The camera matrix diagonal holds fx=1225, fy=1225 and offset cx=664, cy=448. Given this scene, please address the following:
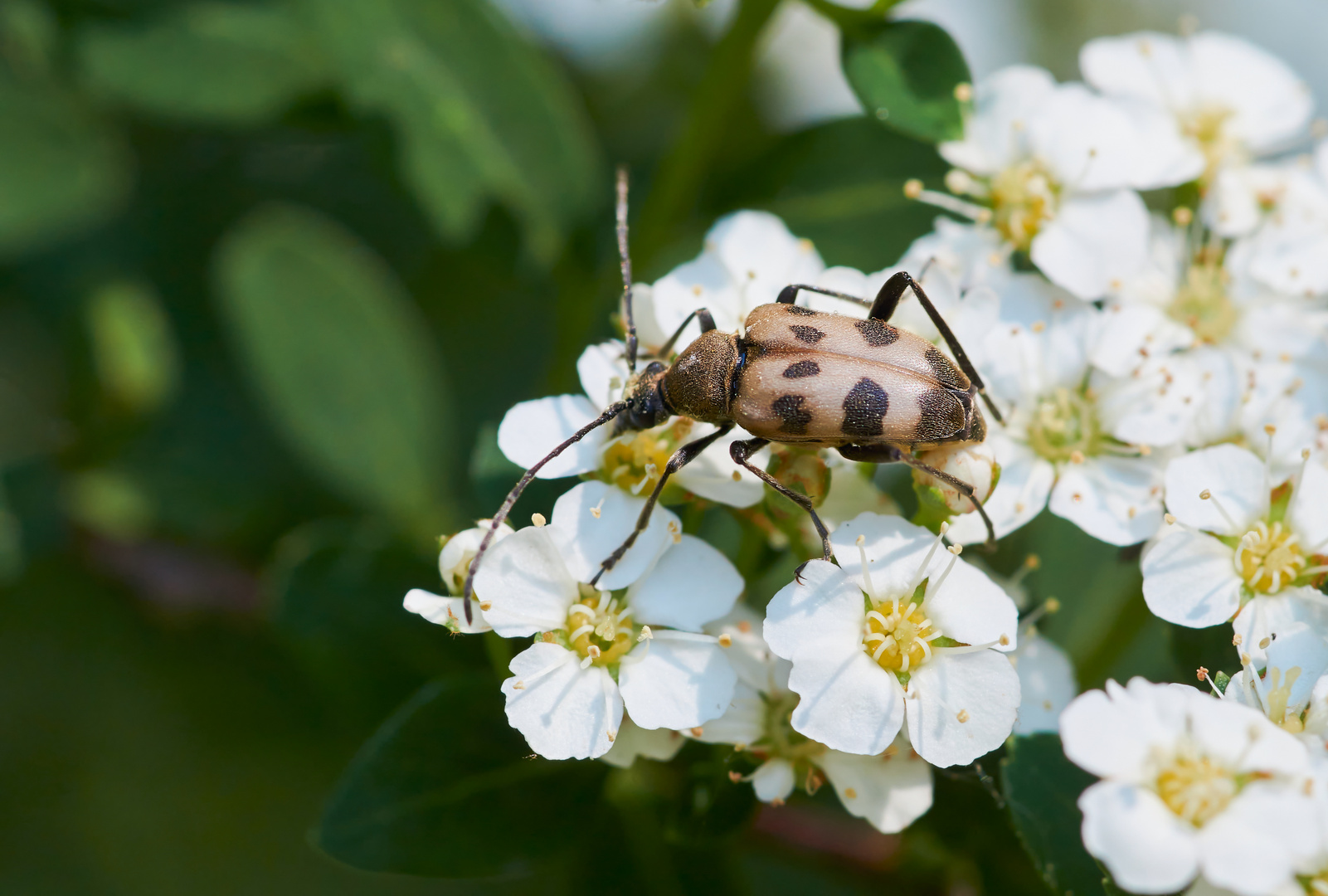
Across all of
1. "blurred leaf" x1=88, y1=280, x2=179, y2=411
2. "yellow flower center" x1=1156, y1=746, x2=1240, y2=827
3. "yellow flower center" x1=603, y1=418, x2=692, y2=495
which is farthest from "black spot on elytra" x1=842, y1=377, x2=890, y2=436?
"blurred leaf" x1=88, y1=280, x2=179, y2=411

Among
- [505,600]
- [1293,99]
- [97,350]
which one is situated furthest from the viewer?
[97,350]

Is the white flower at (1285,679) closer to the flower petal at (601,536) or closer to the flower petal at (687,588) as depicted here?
the flower petal at (687,588)

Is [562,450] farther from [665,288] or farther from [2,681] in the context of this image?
[2,681]

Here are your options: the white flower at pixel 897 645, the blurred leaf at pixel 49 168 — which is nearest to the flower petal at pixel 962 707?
the white flower at pixel 897 645

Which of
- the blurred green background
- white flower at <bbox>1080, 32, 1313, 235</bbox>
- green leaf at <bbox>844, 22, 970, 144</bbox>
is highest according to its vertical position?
green leaf at <bbox>844, 22, 970, 144</bbox>

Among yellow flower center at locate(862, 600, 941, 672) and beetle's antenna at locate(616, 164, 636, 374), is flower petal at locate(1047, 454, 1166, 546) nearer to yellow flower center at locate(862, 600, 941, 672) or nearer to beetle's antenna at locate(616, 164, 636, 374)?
yellow flower center at locate(862, 600, 941, 672)

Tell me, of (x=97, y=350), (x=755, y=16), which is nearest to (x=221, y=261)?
(x=97, y=350)

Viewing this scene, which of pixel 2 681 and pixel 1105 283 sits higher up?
pixel 1105 283
